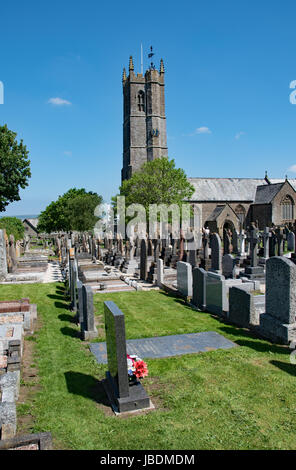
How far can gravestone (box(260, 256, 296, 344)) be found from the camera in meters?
7.27

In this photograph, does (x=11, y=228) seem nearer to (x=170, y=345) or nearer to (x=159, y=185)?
(x=159, y=185)

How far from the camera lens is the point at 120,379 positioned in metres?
4.93

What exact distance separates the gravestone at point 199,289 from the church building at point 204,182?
112ft

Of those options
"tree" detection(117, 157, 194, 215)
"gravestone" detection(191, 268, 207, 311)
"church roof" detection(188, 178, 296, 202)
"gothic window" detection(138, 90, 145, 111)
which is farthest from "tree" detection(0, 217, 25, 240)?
"gothic window" detection(138, 90, 145, 111)

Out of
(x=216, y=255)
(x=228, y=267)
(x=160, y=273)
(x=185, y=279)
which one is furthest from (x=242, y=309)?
(x=216, y=255)

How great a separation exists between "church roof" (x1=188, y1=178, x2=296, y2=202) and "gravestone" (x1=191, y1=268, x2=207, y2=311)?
126 ft

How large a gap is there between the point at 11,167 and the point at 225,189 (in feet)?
101

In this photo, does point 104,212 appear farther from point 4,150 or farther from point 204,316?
point 204,316

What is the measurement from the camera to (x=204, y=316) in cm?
957

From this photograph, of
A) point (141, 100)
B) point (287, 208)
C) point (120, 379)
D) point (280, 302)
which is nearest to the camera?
point (120, 379)

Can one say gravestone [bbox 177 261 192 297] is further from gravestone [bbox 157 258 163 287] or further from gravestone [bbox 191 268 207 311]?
gravestone [bbox 157 258 163 287]

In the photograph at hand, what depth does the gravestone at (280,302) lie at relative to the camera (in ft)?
23.8
